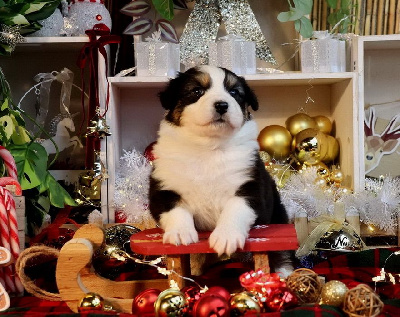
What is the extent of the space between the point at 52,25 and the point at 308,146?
1319 millimetres

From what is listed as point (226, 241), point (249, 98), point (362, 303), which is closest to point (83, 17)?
point (249, 98)

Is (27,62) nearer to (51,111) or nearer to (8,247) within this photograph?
(51,111)

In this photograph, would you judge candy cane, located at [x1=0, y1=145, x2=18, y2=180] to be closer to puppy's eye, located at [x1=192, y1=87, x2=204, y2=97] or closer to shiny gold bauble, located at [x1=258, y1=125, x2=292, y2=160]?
puppy's eye, located at [x1=192, y1=87, x2=204, y2=97]

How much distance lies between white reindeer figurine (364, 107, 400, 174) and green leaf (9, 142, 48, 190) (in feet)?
5.56

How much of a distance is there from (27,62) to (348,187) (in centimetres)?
177

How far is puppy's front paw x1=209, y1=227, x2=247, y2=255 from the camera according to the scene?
1526 mm

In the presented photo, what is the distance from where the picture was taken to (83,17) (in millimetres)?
2436

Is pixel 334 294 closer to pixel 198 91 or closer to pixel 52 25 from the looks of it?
pixel 198 91

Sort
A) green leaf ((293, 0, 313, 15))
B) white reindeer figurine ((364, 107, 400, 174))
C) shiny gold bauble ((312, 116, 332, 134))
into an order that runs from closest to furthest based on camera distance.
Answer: green leaf ((293, 0, 313, 15))
shiny gold bauble ((312, 116, 332, 134))
white reindeer figurine ((364, 107, 400, 174))

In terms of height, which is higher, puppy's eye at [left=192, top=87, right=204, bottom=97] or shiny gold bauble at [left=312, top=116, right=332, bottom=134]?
puppy's eye at [left=192, top=87, right=204, bottom=97]

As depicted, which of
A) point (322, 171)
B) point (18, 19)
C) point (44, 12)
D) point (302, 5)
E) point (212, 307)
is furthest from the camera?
point (322, 171)

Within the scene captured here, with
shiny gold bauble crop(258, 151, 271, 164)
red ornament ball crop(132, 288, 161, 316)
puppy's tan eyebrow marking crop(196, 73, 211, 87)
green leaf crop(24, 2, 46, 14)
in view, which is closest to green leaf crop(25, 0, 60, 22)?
green leaf crop(24, 2, 46, 14)

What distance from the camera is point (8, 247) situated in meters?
1.82

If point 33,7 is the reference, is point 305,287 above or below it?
below
